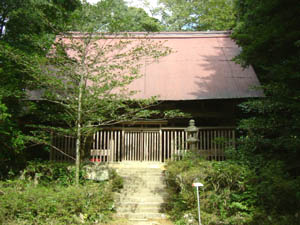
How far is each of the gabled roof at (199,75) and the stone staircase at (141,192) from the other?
2691mm

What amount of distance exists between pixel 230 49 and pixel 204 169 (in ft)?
25.9

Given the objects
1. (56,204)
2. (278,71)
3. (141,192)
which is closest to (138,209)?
(141,192)

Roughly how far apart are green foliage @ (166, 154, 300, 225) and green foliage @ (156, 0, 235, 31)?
49.3 ft

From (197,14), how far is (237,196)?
758 inches

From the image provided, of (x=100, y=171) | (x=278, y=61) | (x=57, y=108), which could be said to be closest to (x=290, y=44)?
(x=278, y=61)

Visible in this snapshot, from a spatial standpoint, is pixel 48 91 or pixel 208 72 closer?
pixel 48 91

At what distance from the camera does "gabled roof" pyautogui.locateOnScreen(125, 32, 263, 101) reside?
9.50m

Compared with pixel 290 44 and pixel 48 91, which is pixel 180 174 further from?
pixel 290 44

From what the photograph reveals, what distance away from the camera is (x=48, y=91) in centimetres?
654

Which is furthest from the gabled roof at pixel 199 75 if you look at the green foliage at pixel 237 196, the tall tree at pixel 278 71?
the green foliage at pixel 237 196

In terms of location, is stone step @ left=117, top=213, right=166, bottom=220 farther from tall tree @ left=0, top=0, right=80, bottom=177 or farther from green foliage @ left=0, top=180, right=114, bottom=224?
tall tree @ left=0, top=0, right=80, bottom=177

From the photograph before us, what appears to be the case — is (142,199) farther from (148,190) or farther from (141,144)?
(141,144)

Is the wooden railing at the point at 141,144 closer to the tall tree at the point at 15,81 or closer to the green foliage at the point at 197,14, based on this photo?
the tall tree at the point at 15,81

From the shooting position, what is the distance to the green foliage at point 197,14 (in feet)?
62.8
